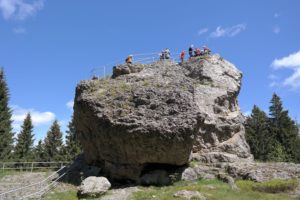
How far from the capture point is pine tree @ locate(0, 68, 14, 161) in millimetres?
53938

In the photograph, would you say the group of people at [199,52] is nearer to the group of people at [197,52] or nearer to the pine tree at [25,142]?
the group of people at [197,52]

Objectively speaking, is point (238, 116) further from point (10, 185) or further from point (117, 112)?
point (10, 185)

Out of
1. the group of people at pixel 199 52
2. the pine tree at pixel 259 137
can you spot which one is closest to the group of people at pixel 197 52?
the group of people at pixel 199 52

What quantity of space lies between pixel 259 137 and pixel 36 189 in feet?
126

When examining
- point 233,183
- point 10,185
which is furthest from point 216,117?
point 10,185

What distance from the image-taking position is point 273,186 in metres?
24.8

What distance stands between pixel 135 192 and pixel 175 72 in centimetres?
1332

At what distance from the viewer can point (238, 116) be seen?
34469mm

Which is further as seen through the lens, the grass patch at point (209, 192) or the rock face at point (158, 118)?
the rock face at point (158, 118)

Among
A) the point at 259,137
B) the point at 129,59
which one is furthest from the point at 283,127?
the point at 129,59

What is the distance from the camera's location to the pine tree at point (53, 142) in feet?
211

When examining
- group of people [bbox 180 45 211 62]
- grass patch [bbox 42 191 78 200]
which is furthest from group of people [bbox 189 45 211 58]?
grass patch [bbox 42 191 78 200]

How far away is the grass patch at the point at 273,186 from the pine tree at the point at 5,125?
129ft

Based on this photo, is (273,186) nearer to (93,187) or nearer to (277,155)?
(93,187)
